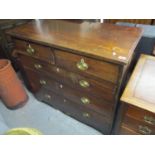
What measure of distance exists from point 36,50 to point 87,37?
43 centimetres

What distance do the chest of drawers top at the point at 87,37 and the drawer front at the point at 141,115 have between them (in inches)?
11.9

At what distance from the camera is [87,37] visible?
3.09ft

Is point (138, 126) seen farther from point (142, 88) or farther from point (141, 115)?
point (142, 88)

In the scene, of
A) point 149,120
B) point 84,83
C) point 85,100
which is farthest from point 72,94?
point 149,120

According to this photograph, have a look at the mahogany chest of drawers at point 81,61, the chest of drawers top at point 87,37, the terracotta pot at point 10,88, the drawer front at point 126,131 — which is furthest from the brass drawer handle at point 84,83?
the terracotta pot at point 10,88

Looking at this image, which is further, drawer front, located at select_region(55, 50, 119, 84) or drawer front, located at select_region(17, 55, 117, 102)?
drawer front, located at select_region(17, 55, 117, 102)

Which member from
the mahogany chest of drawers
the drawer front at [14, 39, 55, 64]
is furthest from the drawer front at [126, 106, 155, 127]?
the drawer front at [14, 39, 55, 64]

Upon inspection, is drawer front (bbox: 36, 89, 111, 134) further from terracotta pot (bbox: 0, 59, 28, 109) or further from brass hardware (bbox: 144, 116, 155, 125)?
brass hardware (bbox: 144, 116, 155, 125)

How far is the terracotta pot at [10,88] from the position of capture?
4.44 ft

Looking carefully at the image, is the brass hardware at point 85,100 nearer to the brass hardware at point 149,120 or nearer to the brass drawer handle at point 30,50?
the brass hardware at point 149,120

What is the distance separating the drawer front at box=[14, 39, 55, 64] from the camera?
1.02 meters

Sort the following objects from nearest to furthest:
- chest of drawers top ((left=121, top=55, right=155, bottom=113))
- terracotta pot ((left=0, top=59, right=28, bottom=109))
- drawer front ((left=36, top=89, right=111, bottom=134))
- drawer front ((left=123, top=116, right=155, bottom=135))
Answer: chest of drawers top ((left=121, top=55, right=155, bottom=113)) → drawer front ((left=123, top=116, right=155, bottom=135)) → drawer front ((left=36, top=89, right=111, bottom=134)) → terracotta pot ((left=0, top=59, right=28, bottom=109))

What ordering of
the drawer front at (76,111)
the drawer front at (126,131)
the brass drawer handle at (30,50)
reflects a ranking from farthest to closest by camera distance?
the drawer front at (76,111)
the brass drawer handle at (30,50)
the drawer front at (126,131)

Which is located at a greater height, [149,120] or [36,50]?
[36,50]
